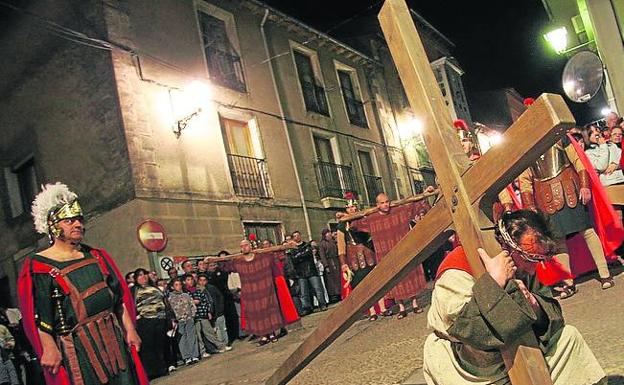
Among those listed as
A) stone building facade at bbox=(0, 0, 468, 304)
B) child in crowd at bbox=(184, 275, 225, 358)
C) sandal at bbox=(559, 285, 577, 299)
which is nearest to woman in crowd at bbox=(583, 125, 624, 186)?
sandal at bbox=(559, 285, 577, 299)

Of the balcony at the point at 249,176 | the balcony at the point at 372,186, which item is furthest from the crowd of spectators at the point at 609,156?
the balcony at the point at 372,186

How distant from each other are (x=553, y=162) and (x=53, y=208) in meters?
4.44

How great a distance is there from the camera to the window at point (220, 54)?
15312 mm

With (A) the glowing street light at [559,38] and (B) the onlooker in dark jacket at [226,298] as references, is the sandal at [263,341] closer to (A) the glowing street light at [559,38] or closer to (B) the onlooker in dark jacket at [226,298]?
(B) the onlooker in dark jacket at [226,298]

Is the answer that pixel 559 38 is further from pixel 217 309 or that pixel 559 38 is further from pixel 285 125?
pixel 217 309

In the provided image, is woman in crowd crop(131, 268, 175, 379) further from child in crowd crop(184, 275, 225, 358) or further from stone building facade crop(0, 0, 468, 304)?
stone building facade crop(0, 0, 468, 304)

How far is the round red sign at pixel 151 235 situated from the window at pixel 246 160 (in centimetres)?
319

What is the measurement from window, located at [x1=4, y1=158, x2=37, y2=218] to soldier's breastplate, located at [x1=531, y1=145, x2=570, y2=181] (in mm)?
13520

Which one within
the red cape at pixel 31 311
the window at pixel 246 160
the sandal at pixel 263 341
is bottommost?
the sandal at pixel 263 341

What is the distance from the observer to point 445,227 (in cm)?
182

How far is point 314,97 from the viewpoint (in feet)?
63.3

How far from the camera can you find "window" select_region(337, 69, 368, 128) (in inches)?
839

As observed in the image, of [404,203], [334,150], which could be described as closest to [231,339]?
[404,203]

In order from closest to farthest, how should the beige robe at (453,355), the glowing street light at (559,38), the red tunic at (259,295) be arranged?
the beige robe at (453,355), the red tunic at (259,295), the glowing street light at (559,38)
